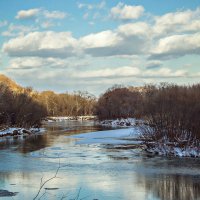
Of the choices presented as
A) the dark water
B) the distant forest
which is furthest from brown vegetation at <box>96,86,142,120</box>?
the dark water

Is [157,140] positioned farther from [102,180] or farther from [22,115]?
[22,115]

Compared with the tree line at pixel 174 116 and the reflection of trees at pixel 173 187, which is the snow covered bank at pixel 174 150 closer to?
the tree line at pixel 174 116

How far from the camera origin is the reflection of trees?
15125mm

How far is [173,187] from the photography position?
1666cm

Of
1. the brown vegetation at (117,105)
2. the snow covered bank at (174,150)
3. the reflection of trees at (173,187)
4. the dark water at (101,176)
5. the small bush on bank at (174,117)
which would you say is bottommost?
the reflection of trees at (173,187)

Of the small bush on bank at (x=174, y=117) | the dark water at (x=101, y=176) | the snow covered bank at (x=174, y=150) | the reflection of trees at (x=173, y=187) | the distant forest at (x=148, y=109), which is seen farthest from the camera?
the distant forest at (x=148, y=109)

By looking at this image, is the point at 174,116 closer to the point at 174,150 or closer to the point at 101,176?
the point at 174,150

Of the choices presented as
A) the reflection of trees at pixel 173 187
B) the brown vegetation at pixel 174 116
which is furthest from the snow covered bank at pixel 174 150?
the reflection of trees at pixel 173 187

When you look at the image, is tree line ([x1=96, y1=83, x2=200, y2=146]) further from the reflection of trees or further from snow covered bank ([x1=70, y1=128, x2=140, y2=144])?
the reflection of trees

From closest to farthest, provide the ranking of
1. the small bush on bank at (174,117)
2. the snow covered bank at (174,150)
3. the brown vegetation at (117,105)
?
the snow covered bank at (174,150) → the small bush on bank at (174,117) → the brown vegetation at (117,105)

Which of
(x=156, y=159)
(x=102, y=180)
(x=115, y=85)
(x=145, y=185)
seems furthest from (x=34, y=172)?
(x=115, y=85)

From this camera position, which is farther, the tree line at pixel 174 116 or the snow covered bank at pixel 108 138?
the snow covered bank at pixel 108 138

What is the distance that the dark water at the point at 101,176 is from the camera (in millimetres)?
15312

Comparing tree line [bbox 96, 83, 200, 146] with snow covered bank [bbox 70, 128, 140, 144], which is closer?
tree line [bbox 96, 83, 200, 146]
